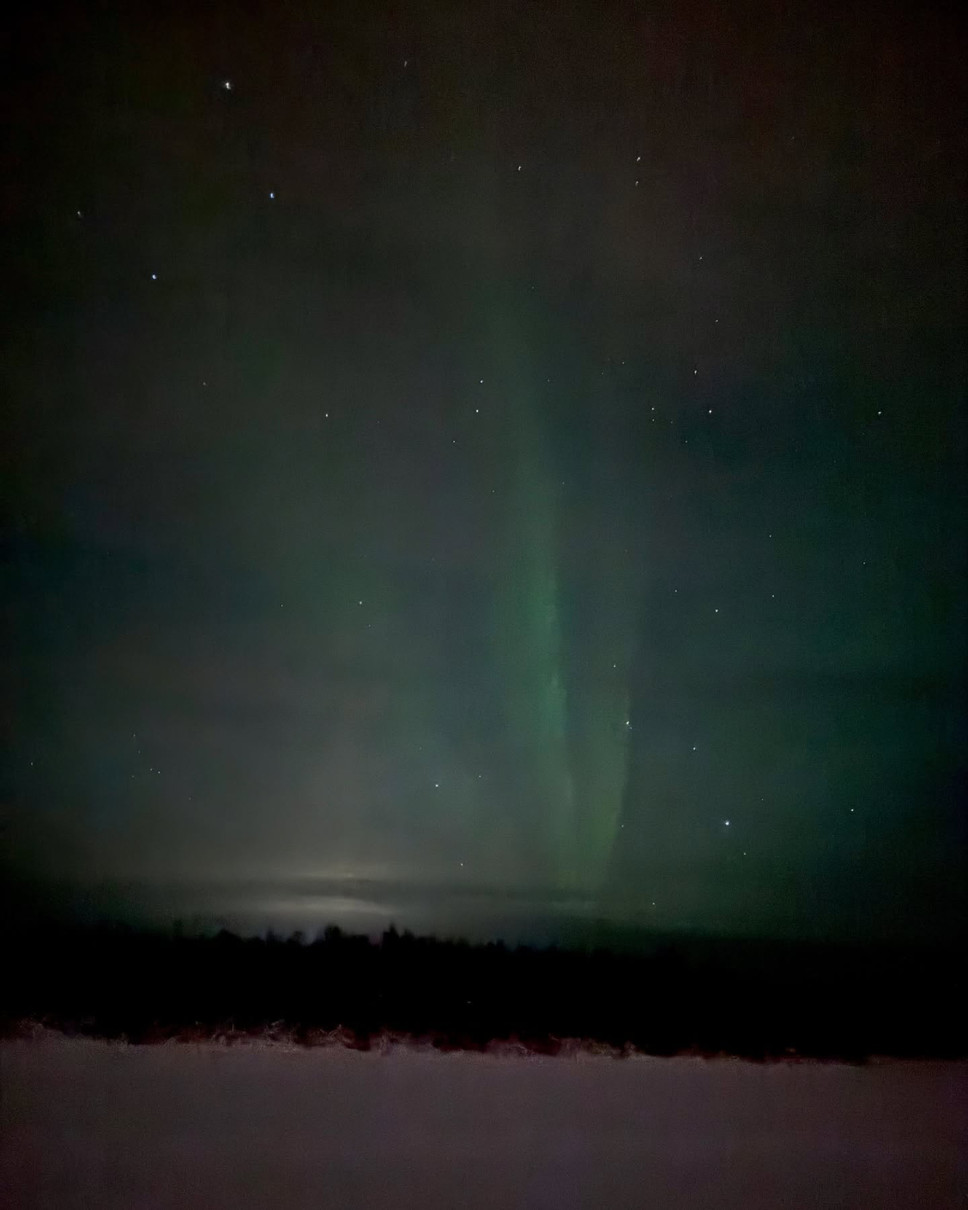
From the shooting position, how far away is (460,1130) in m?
3.05

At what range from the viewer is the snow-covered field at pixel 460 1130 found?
111 inches

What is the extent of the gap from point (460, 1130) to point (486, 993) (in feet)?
1.80

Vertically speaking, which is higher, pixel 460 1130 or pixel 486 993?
pixel 486 993

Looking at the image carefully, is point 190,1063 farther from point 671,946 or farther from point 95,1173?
point 671,946

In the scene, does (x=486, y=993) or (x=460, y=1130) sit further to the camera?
(x=486, y=993)

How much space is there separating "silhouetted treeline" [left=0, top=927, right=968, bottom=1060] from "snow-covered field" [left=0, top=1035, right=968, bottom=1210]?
0.34 feet

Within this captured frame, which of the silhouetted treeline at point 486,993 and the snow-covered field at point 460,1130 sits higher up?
the silhouetted treeline at point 486,993

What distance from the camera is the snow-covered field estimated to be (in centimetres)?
282

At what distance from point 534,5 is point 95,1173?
12.5 ft

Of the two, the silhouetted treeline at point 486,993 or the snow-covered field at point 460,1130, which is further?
the silhouetted treeline at point 486,993

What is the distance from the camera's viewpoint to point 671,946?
11.8ft

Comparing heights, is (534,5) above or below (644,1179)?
above

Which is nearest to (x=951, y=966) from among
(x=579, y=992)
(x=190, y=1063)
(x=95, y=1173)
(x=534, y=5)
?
(x=579, y=992)

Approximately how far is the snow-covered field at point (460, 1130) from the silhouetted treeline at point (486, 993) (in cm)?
10
